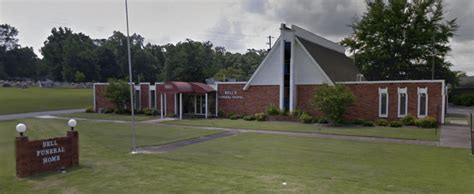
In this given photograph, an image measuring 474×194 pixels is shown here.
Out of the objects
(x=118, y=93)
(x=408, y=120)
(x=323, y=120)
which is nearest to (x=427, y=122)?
(x=408, y=120)

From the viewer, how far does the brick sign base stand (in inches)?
303

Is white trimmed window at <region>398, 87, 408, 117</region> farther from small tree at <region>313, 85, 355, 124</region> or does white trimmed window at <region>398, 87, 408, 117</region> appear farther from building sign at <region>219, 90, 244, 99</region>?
building sign at <region>219, 90, 244, 99</region>

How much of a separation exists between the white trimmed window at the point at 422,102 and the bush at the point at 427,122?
47.8 inches

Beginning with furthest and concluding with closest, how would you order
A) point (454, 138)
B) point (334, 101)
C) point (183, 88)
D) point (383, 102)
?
1. point (183, 88)
2. point (383, 102)
3. point (334, 101)
4. point (454, 138)

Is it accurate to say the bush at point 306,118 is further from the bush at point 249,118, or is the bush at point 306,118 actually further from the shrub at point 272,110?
the bush at point 249,118

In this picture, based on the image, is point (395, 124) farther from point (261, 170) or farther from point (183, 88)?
point (183, 88)

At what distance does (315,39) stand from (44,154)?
26767 millimetres

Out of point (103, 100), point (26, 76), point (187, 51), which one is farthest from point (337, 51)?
point (26, 76)

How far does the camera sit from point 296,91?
25.9 m

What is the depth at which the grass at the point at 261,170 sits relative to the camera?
6.76m

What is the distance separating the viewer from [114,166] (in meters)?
8.86

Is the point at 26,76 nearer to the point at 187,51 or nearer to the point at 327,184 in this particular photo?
the point at 187,51

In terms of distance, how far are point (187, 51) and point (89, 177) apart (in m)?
58.7

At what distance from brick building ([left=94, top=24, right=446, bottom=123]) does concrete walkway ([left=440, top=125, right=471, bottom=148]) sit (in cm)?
310
